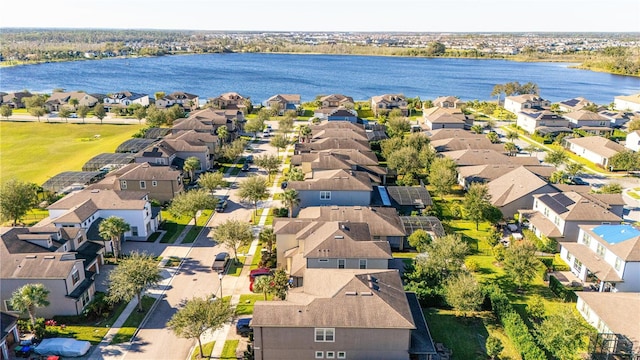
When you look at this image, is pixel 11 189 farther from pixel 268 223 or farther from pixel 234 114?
pixel 234 114

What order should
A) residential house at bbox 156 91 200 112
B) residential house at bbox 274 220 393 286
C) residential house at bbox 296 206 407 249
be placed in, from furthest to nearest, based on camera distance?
residential house at bbox 156 91 200 112 < residential house at bbox 296 206 407 249 < residential house at bbox 274 220 393 286

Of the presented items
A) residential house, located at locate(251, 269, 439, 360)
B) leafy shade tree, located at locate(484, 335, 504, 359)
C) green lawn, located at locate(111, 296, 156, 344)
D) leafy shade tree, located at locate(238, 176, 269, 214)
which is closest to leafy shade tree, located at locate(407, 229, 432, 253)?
leafy shade tree, located at locate(484, 335, 504, 359)

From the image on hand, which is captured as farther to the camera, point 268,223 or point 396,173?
point 396,173

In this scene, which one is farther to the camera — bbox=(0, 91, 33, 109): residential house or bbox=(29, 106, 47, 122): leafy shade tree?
bbox=(0, 91, 33, 109): residential house

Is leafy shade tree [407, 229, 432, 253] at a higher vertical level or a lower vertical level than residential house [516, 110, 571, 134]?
lower

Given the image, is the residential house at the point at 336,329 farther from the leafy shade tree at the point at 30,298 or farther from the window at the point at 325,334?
the leafy shade tree at the point at 30,298

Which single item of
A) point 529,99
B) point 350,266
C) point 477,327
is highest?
point 529,99

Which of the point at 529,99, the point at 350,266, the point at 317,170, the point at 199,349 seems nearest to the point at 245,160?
the point at 317,170

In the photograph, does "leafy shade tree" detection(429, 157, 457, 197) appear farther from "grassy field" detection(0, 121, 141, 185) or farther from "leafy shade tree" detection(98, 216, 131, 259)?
"grassy field" detection(0, 121, 141, 185)
